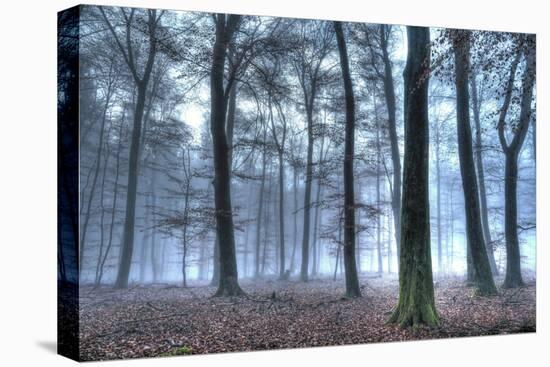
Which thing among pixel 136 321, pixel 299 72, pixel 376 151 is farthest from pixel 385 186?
pixel 136 321

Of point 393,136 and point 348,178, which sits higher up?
point 393,136

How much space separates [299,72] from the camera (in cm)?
1380

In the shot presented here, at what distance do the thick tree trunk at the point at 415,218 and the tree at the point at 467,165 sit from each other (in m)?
0.81

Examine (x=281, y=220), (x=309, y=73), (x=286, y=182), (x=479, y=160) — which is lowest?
(x=281, y=220)

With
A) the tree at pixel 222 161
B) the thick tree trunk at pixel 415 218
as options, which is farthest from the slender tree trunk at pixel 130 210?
the thick tree trunk at pixel 415 218

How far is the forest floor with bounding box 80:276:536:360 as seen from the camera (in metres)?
12.2

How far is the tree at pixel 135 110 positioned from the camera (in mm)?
12305

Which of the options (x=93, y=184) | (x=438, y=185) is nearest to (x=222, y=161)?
(x=93, y=184)

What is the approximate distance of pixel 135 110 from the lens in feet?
40.9

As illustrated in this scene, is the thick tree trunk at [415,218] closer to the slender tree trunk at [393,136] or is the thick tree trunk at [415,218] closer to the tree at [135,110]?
the slender tree trunk at [393,136]

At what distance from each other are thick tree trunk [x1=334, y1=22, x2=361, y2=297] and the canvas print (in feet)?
0.09

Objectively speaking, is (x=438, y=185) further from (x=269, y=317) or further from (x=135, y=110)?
(x=135, y=110)

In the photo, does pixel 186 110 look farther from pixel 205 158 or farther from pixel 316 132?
pixel 316 132

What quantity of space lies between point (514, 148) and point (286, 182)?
4.70 metres
